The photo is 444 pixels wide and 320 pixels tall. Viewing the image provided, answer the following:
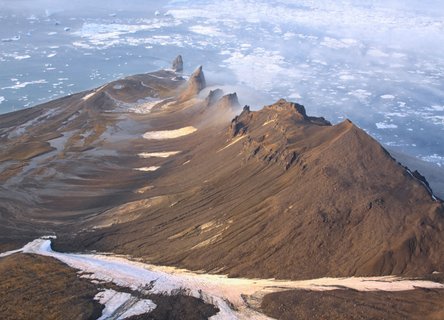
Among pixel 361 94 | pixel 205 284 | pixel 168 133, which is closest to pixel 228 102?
pixel 168 133

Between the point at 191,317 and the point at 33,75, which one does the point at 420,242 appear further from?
the point at 33,75

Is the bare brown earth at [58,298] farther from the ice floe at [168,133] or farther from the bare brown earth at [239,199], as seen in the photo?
the ice floe at [168,133]

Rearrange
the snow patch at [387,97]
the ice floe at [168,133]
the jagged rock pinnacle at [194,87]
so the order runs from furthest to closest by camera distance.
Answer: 1. the snow patch at [387,97]
2. the jagged rock pinnacle at [194,87]
3. the ice floe at [168,133]

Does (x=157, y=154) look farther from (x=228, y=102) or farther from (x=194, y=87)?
(x=194, y=87)

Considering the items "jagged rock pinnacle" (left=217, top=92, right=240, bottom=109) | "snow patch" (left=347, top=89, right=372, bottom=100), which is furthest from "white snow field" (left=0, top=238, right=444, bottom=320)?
"snow patch" (left=347, top=89, right=372, bottom=100)

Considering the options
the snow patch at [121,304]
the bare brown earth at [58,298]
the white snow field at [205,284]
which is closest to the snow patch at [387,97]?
the white snow field at [205,284]

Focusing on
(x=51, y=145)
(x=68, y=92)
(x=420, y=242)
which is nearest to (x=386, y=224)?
(x=420, y=242)
